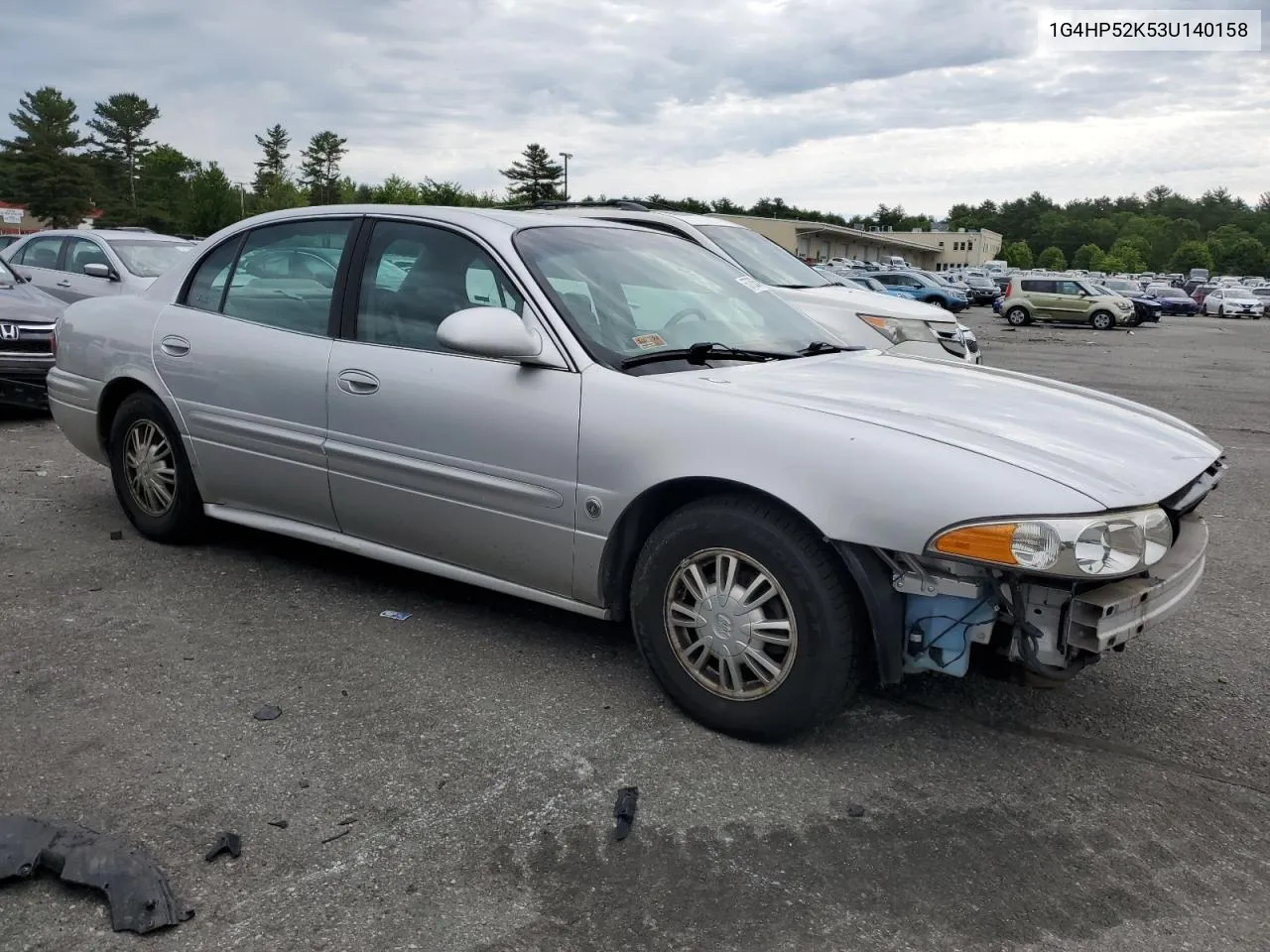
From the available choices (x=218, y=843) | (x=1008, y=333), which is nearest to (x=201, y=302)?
(x=218, y=843)

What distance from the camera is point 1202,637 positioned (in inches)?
166

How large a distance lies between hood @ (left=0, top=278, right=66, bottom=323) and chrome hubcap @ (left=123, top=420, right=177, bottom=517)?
4.01m

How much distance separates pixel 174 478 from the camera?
4.86 metres

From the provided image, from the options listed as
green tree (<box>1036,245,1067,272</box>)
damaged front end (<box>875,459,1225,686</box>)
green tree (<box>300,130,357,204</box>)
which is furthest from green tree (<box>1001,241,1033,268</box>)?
damaged front end (<box>875,459,1225,686</box>)

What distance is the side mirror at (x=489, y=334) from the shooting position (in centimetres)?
347

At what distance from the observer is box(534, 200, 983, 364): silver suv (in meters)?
8.67

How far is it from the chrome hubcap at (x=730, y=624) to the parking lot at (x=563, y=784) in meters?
0.21

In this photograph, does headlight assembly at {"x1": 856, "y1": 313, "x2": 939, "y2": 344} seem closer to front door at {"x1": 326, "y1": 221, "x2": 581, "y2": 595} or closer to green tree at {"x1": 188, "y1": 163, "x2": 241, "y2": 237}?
front door at {"x1": 326, "y1": 221, "x2": 581, "y2": 595}

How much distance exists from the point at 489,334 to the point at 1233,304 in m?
50.6

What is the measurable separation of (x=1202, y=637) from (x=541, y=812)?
9.38ft

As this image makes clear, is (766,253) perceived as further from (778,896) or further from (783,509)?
(778,896)

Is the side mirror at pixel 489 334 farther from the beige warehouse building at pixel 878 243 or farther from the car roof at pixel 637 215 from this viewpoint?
the beige warehouse building at pixel 878 243

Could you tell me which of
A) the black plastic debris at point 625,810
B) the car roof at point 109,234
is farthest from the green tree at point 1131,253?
the black plastic debris at point 625,810

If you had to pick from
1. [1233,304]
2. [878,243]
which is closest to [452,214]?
[1233,304]
